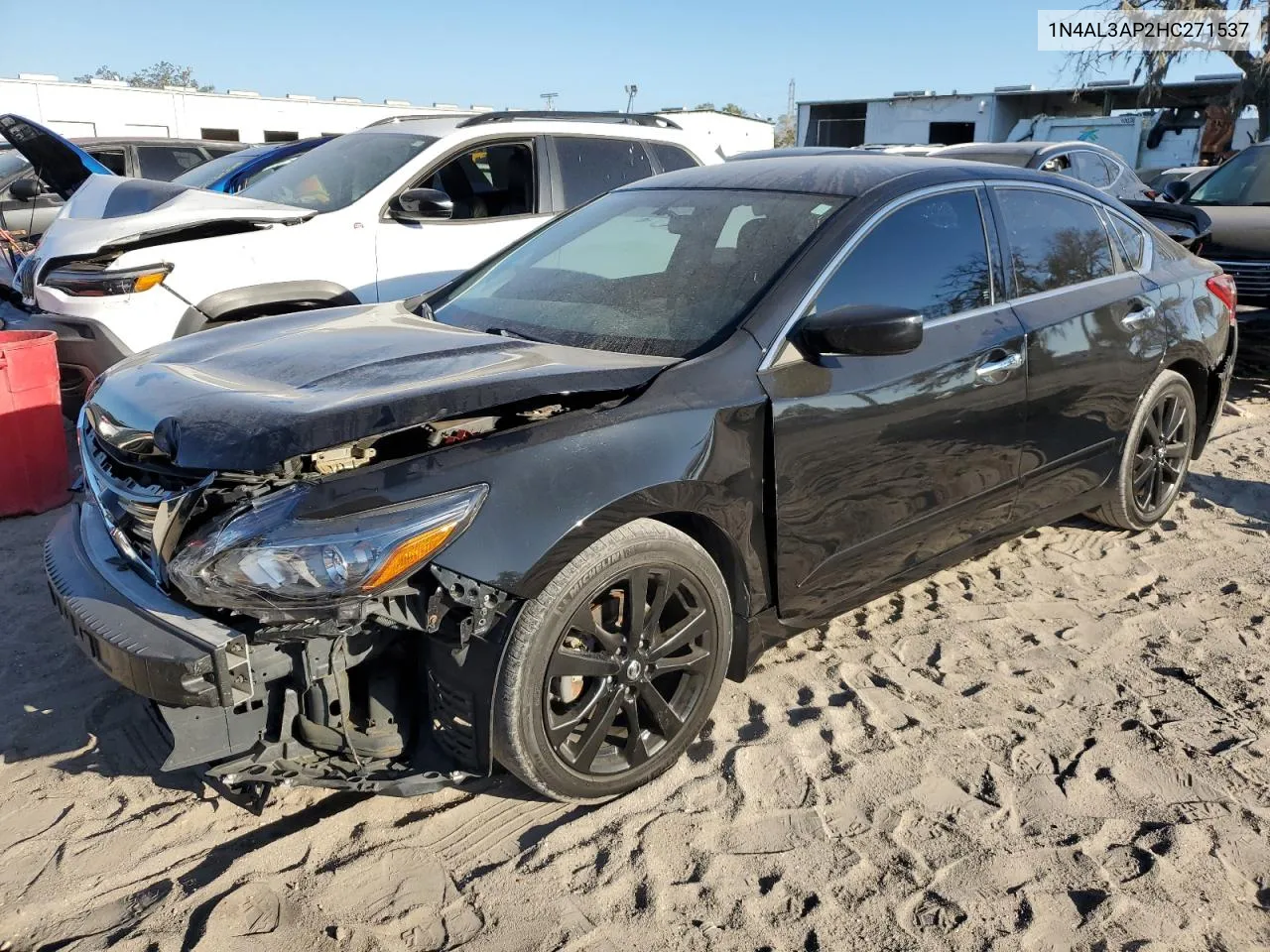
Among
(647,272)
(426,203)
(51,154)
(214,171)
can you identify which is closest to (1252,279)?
(426,203)

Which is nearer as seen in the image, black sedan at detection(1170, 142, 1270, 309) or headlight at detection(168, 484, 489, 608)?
headlight at detection(168, 484, 489, 608)

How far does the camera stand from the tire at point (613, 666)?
8.41 feet

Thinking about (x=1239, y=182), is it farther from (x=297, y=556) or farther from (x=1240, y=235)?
(x=297, y=556)

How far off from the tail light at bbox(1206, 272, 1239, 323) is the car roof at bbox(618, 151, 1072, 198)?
1394 mm

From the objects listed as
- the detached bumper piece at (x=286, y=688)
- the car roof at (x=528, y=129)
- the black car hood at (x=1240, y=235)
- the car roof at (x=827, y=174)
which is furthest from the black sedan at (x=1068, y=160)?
the detached bumper piece at (x=286, y=688)

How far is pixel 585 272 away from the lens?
146 inches

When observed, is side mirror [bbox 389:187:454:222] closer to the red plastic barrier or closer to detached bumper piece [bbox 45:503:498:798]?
the red plastic barrier

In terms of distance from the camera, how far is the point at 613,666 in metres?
2.77

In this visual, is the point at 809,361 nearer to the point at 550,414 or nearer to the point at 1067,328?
the point at 550,414

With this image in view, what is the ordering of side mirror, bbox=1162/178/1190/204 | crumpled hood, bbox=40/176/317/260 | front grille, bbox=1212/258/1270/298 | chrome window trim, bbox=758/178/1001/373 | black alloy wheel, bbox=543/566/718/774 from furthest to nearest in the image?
side mirror, bbox=1162/178/1190/204 → front grille, bbox=1212/258/1270/298 → crumpled hood, bbox=40/176/317/260 → chrome window trim, bbox=758/178/1001/373 → black alloy wheel, bbox=543/566/718/774

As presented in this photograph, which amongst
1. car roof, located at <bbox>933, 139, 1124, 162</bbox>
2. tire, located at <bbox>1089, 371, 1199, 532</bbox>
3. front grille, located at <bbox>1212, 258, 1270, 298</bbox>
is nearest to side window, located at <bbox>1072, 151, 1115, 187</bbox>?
car roof, located at <bbox>933, 139, 1124, 162</bbox>

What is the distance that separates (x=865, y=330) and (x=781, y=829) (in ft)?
4.60

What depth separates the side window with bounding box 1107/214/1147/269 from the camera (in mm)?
4512

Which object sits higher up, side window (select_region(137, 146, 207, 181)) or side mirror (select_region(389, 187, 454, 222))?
side window (select_region(137, 146, 207, 181))
